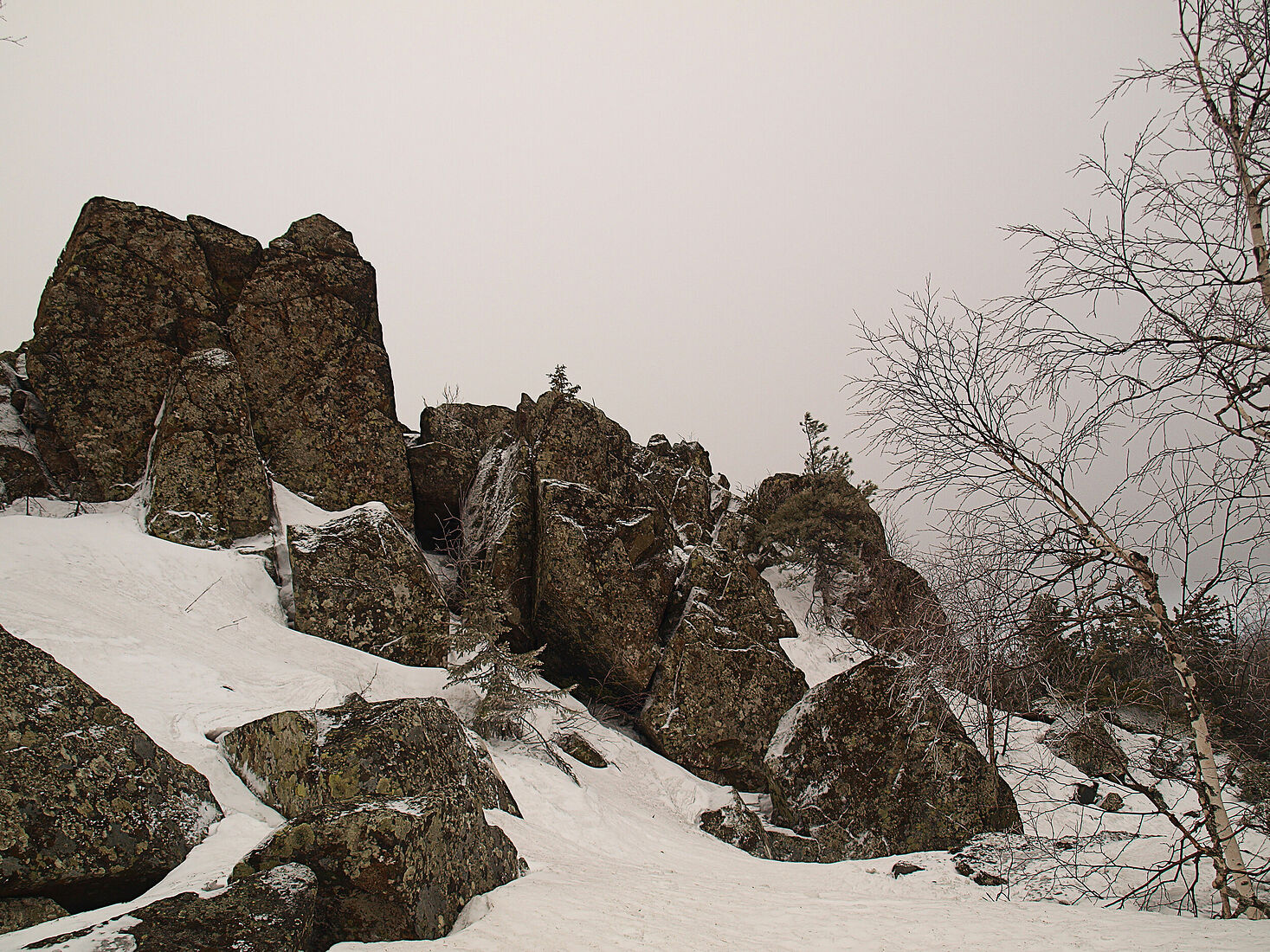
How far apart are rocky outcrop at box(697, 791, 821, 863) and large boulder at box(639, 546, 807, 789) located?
1.41 metres

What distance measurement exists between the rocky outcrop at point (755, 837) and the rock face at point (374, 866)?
23.0 ft

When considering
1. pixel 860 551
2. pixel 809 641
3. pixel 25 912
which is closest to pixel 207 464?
pixel 25 912

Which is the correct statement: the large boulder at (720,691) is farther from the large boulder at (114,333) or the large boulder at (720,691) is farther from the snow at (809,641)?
the large boulder at (114,333)

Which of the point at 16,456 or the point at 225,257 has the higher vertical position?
the point at 225,257

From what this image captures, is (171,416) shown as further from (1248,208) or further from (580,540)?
(1248,208)

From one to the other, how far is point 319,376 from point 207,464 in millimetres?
3650

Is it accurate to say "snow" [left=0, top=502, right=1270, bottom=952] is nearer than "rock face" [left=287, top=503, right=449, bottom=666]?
Yes

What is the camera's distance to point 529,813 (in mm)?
7664

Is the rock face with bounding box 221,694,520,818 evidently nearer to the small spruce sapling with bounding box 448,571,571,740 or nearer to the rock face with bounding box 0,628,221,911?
the rock face with bounding box 0,628,221,911

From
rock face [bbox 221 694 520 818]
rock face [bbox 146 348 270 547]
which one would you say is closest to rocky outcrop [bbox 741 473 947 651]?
rock face [bbox 146 348 270 547]

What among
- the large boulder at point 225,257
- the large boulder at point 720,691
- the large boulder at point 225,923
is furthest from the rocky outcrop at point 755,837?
the large boulder at point 225,257

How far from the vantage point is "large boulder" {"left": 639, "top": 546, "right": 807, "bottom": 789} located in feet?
40.4

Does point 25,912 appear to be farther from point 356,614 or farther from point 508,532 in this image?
point 508,532

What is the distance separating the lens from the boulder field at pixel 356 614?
11.9 ft
